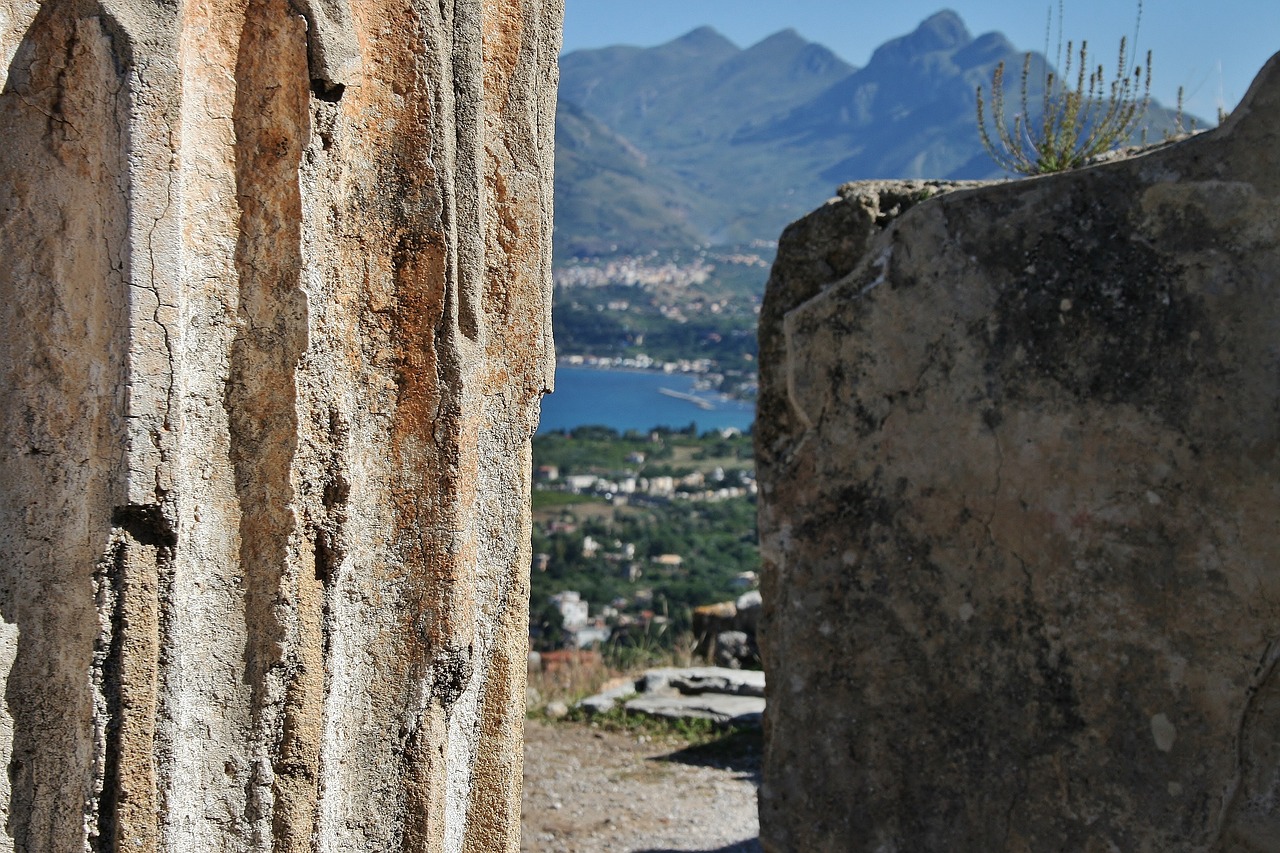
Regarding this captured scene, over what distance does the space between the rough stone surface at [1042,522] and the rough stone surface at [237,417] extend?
139 centimetres

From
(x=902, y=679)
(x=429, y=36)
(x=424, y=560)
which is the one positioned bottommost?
(x=902, y=679)

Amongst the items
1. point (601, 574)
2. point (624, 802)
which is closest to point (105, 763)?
point (624, 802)

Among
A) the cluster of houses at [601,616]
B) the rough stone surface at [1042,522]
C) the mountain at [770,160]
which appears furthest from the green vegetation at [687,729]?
the mountain at [770,160]

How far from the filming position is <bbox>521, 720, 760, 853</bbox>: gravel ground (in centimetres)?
477

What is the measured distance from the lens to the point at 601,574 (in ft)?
55.8

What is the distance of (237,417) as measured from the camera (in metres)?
1.59

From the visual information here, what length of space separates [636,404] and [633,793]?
3978 cm

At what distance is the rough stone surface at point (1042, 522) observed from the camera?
268 cm

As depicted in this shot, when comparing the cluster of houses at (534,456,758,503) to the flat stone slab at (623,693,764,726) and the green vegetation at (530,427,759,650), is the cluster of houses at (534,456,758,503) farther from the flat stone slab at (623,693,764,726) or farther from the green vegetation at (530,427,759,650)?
the flat stone slab at (623,693,764,726)

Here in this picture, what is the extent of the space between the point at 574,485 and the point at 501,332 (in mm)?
24554

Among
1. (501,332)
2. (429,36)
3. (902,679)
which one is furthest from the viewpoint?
(902,679)

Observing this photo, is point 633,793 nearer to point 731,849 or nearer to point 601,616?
point 731,849

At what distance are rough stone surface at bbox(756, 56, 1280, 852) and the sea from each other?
3239 centimetres

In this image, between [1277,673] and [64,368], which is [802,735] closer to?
[1277,673]
